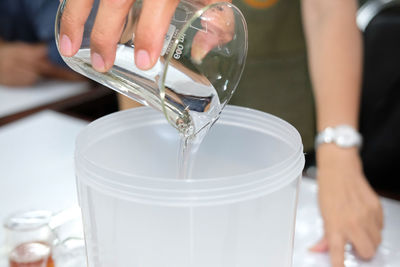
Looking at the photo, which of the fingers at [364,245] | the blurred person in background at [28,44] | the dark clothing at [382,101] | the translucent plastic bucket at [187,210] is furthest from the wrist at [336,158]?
the blurred person in background at [28,44]

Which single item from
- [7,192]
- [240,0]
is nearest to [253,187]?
[7,192]

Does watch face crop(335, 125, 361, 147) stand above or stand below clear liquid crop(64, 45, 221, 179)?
below

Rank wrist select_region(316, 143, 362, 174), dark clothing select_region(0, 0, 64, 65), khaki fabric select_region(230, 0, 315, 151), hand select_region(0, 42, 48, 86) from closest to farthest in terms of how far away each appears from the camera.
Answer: wrist select_region(316, 143, 362, 174) → khaki fabric select_region(230, 0, 315, 151) → hand select_region(0, 42, 48, 86) → dark clothing select_region(0, 0, 64, 65)

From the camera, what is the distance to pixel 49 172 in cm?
83

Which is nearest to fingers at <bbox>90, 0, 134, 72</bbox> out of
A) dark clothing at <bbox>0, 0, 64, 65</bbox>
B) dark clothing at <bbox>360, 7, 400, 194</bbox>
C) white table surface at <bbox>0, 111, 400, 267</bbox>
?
white table surface at <bbox>0, 111, 400, 267</bbox>

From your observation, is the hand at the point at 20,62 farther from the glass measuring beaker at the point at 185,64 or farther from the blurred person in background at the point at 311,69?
the glass measuring beaker at the point at 185,64

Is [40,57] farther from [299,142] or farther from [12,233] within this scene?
[299,142]

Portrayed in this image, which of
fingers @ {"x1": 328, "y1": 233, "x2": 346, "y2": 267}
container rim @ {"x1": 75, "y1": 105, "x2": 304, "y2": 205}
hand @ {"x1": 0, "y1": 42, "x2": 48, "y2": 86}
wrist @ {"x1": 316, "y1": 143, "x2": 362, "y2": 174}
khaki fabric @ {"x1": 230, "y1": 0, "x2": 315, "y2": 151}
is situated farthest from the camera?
hand @ {"x1": 0, "y1": 42, "x2": 48, "y2": 86}

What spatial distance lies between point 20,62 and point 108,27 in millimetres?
1359

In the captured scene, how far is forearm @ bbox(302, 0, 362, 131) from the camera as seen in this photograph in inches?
30.8

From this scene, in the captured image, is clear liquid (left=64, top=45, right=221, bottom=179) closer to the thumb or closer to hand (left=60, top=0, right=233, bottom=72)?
hand (left=60, top=0, right=233, bottom=72)

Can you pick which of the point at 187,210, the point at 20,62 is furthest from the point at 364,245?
the point at 20,62

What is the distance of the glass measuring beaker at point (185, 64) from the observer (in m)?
0.42

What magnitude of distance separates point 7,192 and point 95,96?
0.63m
